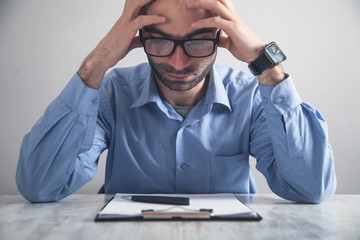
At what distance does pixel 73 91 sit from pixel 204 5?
0.54 m

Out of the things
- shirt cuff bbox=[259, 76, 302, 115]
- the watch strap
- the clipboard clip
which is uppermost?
the watch strap

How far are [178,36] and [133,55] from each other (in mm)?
966

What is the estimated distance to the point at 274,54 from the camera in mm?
1255

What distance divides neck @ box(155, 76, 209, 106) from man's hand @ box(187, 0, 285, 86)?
28cm

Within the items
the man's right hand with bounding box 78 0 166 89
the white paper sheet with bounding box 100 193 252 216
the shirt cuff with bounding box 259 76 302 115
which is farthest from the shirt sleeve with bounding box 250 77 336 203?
the man's right hand with bounding box 78 0 166 89

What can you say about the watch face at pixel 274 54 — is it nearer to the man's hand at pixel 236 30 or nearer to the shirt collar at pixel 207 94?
the man's hand at pixel 236 30

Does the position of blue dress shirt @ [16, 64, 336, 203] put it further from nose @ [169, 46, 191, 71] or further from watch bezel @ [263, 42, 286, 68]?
nose @ [169, 46, 191, 71]

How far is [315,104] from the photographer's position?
227 cm

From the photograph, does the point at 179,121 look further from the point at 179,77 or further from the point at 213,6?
the point at 213,6

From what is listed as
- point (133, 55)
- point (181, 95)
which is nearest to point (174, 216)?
point (181, 95)

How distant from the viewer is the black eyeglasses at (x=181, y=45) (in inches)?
51.6

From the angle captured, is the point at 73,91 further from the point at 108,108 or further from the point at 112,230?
the point at 112,230

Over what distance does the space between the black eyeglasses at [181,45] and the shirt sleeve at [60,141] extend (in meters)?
0.27

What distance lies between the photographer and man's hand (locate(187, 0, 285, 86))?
125 cm
